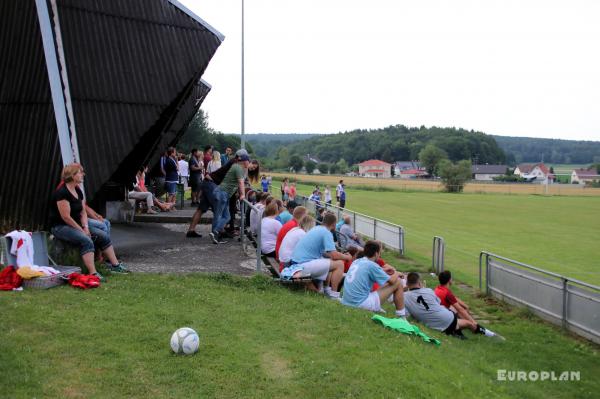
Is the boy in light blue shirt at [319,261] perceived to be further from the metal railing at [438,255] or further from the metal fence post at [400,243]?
the metal fence post at [400,243]

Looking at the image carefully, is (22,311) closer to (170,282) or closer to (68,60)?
(170,282)

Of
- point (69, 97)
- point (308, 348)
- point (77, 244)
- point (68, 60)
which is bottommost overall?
point (308, 348)

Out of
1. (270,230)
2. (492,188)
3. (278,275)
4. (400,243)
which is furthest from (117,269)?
(492,188)

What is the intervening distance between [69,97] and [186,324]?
5.60 metres

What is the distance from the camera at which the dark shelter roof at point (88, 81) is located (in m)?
9.82

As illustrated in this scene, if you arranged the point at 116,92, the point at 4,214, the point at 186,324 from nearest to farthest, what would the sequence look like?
the point at 186,324 < the point at 4,214 < the point at 116,92

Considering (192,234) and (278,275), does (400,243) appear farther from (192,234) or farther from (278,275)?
(278,275)

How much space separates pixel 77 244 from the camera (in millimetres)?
8305

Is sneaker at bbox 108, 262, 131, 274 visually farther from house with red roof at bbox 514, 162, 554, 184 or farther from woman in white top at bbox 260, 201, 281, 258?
house with red roof at bbox 514, 162, 554, 184

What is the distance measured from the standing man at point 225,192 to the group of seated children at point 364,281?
2342mm

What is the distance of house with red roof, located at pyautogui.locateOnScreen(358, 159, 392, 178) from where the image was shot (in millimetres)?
175500

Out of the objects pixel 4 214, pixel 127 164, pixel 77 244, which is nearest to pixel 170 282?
pixel 77 244

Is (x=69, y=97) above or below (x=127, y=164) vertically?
above

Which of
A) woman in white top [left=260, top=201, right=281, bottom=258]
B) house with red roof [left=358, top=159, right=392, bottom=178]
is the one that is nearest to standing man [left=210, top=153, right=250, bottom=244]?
woman in white top [left=260, top=201, right=281, bottom=258]
